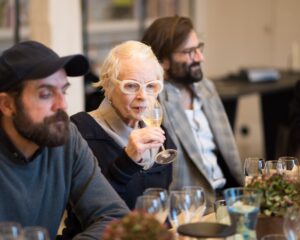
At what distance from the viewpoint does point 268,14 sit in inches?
268

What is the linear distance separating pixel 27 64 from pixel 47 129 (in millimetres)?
194

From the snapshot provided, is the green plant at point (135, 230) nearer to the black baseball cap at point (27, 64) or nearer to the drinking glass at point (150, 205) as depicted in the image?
the drinking glass at point (150, 205)

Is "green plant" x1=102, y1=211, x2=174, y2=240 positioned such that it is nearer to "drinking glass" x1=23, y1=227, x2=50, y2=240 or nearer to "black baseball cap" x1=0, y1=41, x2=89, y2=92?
"drinking glass" x1=23, y1=227, x2=50, y2=240

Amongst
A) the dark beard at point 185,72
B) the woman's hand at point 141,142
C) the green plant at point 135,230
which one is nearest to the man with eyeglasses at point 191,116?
the dark beard at point 185,72

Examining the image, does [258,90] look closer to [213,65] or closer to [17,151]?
[213,65]

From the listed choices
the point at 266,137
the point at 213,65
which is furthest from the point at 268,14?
the point at 266,137

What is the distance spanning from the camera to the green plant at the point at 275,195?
1.93 m

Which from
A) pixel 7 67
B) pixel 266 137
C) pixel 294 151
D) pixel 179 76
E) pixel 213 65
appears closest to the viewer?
pixel 7 67

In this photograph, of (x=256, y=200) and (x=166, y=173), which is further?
(x=166, y=173)

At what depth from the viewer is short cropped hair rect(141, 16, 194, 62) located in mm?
3158

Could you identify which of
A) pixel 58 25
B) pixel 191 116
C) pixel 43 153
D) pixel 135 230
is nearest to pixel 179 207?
pixel 135 230

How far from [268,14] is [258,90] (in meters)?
1.87

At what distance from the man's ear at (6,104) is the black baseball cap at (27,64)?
3 centimetres

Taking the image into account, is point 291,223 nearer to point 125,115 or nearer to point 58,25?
point 125,115
